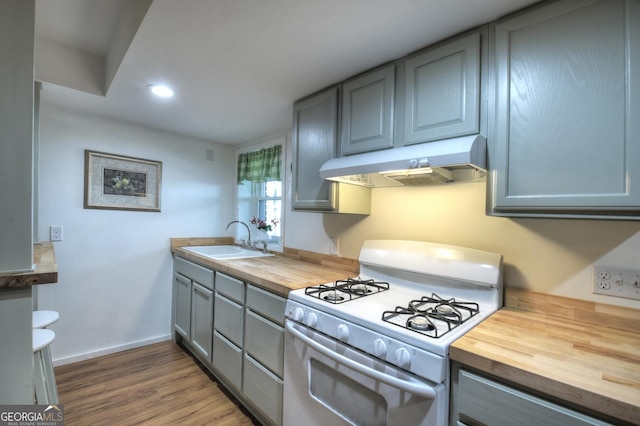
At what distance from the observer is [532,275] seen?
132cm

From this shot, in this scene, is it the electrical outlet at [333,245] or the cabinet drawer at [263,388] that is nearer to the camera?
the cabinet drawer at [263,388]

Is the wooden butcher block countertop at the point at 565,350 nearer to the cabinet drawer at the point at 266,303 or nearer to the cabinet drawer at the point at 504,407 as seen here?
the cabinet drawer at the point at 504,407

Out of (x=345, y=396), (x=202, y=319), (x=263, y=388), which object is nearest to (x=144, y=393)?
(x=202, y=319)

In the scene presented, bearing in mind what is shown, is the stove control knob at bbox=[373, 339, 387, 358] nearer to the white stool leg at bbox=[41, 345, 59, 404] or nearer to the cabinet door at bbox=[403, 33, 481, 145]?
the cabinet door at bbox=[403, 33, 481, 145]

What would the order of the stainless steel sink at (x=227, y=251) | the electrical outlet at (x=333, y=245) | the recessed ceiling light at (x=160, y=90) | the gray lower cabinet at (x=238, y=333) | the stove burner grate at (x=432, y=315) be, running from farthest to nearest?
the stainless steel sink at (x=227, y=251) < the electrical outlet at (x=333, y=245) < the recessed ceiling light at (x=160, y=90) < the gray lower cabinet at (x=238, y=333) < the stove burner grate at (x=432, y=315)

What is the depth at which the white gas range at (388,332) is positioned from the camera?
97cm

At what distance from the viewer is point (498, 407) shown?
842 millimetres

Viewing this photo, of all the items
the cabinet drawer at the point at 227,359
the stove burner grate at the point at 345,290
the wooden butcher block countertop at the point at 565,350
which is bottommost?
the cabinet drawer at the point at 227,359

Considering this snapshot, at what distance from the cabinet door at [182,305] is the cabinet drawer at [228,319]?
57cm

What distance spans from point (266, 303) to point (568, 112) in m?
1.64

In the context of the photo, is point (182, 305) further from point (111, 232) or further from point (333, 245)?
point (333, 245)

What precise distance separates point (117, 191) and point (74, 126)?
619mm

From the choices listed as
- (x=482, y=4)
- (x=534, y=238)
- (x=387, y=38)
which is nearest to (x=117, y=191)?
(x=387, y=38)

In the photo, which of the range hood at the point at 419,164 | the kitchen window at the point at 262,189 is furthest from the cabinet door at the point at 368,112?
the kitchen window at the point at 262,189
